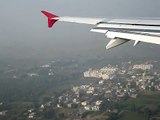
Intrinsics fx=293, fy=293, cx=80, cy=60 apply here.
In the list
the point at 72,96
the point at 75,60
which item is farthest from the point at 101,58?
the point at 72,96

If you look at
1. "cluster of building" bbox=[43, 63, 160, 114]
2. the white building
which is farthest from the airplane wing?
the white building

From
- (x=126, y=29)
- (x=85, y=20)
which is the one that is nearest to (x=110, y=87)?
(x=85, y=20)

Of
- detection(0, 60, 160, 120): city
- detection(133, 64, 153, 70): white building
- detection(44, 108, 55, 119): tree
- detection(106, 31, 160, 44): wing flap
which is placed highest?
detection(106, 31, 160, 44): wing flap

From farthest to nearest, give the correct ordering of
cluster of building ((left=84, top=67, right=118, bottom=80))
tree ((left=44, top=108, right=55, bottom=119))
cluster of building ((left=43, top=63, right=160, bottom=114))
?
cluster of building ((left=84, top=67, right=118, bottom=80)), cluster of building ((left=43, top=63, right=160, bottom=114)), tree ((left=44, top=108, right=55, bottom=119))

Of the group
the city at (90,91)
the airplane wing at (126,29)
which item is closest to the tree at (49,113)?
the city at (90,91)

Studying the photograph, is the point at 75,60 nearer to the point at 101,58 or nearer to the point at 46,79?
the point at 101,58

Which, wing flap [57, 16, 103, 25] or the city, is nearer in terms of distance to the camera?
wing flap [57, 16, 103, 25]

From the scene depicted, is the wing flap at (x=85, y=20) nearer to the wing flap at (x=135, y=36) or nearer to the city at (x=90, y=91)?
the wing flap at (x=135, y=36)

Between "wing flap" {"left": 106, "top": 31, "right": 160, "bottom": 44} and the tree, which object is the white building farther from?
"wing flap" {"left": 106, "top": 31, "right": 160, "bottom": 44}
